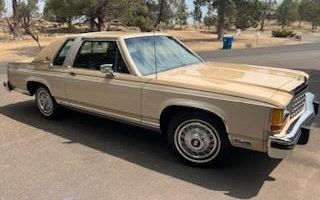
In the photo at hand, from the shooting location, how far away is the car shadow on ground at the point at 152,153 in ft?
15.0

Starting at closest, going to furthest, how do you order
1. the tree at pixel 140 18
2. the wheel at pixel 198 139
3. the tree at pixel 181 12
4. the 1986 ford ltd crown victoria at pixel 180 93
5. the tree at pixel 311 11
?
the 1986 ford ltd crown victoria at pixel 180 93 → the wheel at pixel 198 139 → the tree at pixel 140 18 → the tree at pixel 181 12 → the tree at pixel 311 11

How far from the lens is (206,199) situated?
4.16 m

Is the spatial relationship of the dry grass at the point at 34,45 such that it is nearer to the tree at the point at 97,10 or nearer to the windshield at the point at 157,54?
the tree at the point at 97,10

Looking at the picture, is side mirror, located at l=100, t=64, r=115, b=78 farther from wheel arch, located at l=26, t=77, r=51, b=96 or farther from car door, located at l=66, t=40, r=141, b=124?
wheel arch, located at l=26, t=77, r=51, b=96

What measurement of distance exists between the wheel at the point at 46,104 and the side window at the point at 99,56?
3.00 ft

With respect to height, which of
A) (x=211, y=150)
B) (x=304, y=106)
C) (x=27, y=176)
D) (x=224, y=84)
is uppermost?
(x=224, y=84)

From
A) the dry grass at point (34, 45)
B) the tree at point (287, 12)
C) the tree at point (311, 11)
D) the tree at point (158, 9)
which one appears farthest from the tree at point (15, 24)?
the tree at point (311, 11)

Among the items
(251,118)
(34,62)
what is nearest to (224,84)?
(251,118)

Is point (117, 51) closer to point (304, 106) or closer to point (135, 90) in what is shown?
point (135, 90)

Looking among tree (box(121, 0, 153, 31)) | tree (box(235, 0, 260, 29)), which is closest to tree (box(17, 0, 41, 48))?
tree (box(121, 0, 153, 31))

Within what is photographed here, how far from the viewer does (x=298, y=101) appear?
4.98 m

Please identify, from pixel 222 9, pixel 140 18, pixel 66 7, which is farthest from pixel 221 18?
pixel 66 7

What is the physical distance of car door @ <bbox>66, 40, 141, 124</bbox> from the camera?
5383 mm

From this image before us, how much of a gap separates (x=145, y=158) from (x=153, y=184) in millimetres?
779
